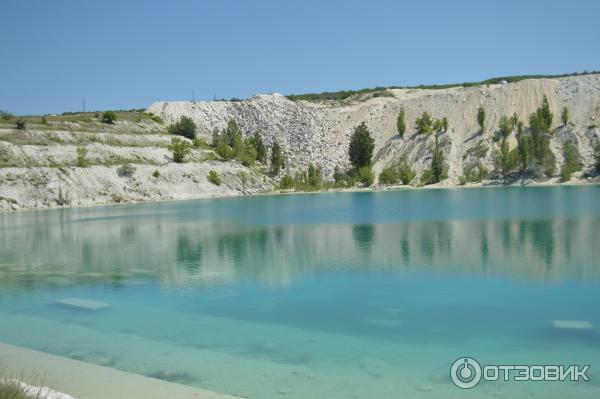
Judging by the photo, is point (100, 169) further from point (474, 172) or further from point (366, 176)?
point (474, 172)

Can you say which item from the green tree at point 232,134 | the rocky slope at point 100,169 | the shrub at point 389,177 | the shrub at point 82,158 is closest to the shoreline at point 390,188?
the rocky slope at point 100,169

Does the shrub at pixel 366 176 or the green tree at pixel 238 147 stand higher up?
the green tree at pixel 238 147

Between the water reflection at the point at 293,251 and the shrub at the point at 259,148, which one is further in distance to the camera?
the shrub at the point at 259,148

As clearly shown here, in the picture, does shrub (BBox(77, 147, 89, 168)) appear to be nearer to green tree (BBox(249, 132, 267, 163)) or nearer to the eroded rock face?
the eroded rock face

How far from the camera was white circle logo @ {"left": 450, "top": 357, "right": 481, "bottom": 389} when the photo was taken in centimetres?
1020

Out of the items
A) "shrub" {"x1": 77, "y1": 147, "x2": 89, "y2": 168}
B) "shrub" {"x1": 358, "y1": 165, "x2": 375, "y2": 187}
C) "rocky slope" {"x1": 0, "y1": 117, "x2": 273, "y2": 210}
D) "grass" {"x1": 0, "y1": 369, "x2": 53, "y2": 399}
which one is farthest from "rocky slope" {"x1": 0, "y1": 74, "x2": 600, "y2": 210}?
"grass" {"x1": 0, "y1": 369, "x2": 53, "y2": 399}

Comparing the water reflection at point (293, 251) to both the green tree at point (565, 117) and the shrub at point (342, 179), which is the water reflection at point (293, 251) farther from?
the green tree at point (565, 117)

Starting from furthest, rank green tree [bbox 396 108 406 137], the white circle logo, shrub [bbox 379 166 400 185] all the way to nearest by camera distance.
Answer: green tree [bbox 396 108 406 137], shrub [bbox 379 166 400 185], the white circle logo

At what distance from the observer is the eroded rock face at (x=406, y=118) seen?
92.4 meters

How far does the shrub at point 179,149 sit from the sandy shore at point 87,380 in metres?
74.3

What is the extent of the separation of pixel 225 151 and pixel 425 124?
35.8 meters

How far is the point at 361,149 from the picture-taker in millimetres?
96938

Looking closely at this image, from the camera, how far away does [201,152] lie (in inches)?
3612

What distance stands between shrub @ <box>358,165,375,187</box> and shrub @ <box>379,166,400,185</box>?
1.90 metres
